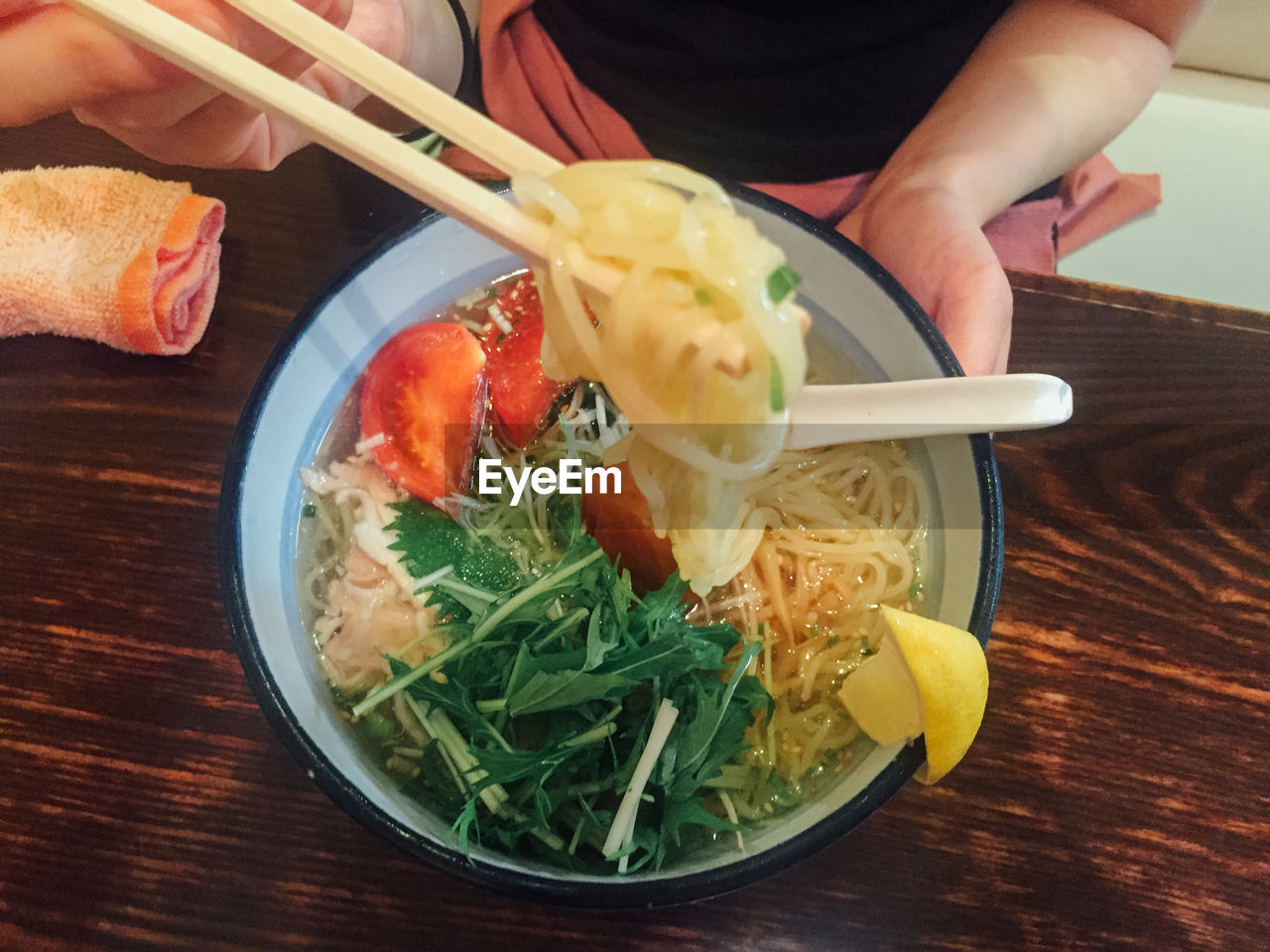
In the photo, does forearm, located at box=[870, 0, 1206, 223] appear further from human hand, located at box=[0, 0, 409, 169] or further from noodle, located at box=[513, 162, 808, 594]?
human hand, located at box=[0, 0, 409, 169]

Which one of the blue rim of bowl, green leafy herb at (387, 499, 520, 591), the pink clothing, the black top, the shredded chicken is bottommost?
the shredded chicken

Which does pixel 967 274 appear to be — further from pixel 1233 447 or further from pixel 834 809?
pixel 834 809

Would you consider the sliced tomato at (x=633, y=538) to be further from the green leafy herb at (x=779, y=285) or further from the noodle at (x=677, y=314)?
the green leafy herb at (x=779, y=285)

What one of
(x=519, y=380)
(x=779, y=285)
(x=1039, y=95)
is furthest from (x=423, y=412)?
(x=1039, y=95)

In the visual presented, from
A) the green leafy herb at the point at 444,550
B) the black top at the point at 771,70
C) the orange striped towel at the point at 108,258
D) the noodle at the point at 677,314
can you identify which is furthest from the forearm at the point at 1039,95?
the orange striped towel at the point at 108,258

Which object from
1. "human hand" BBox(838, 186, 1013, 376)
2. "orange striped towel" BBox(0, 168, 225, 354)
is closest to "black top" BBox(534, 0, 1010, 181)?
"human hand" BBox(838, 186, 1013, 376)

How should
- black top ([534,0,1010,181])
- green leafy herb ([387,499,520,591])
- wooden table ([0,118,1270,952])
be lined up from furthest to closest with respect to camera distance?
black top ([534,0,1010,181]) → green leafy herb ([387,499,520,591]) → wooden table ([0,118,1270,952])
